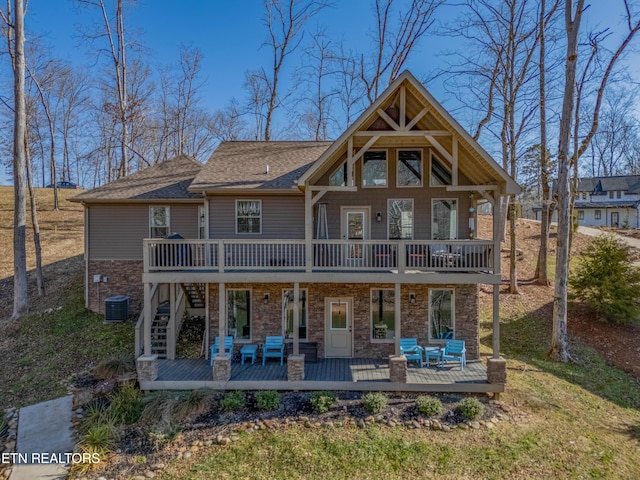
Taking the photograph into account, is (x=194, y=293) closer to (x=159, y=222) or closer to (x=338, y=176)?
(x=159, y=222)

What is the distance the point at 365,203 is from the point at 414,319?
423 cm

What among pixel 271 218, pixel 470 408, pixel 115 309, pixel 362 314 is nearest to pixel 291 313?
pixel 362 314

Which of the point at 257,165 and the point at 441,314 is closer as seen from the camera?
the point at 441,314

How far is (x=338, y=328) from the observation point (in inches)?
448

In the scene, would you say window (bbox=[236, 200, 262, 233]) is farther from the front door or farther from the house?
the front door

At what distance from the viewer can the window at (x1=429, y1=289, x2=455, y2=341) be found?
444 inches

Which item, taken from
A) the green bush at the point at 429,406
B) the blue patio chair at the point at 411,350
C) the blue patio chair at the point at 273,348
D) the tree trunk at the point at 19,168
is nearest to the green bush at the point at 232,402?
the blue patio chair at the point at 273,348

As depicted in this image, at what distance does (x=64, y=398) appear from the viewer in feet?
30.2

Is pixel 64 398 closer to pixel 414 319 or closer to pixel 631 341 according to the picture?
pixel 414 319

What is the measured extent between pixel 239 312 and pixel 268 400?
3.78m

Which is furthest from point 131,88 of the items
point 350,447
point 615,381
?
point 615,381

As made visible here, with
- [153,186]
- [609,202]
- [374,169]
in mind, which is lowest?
[153,186]

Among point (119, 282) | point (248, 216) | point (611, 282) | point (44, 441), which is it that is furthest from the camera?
point (119, 282)

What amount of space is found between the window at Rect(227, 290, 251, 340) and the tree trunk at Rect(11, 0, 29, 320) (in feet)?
30.6
